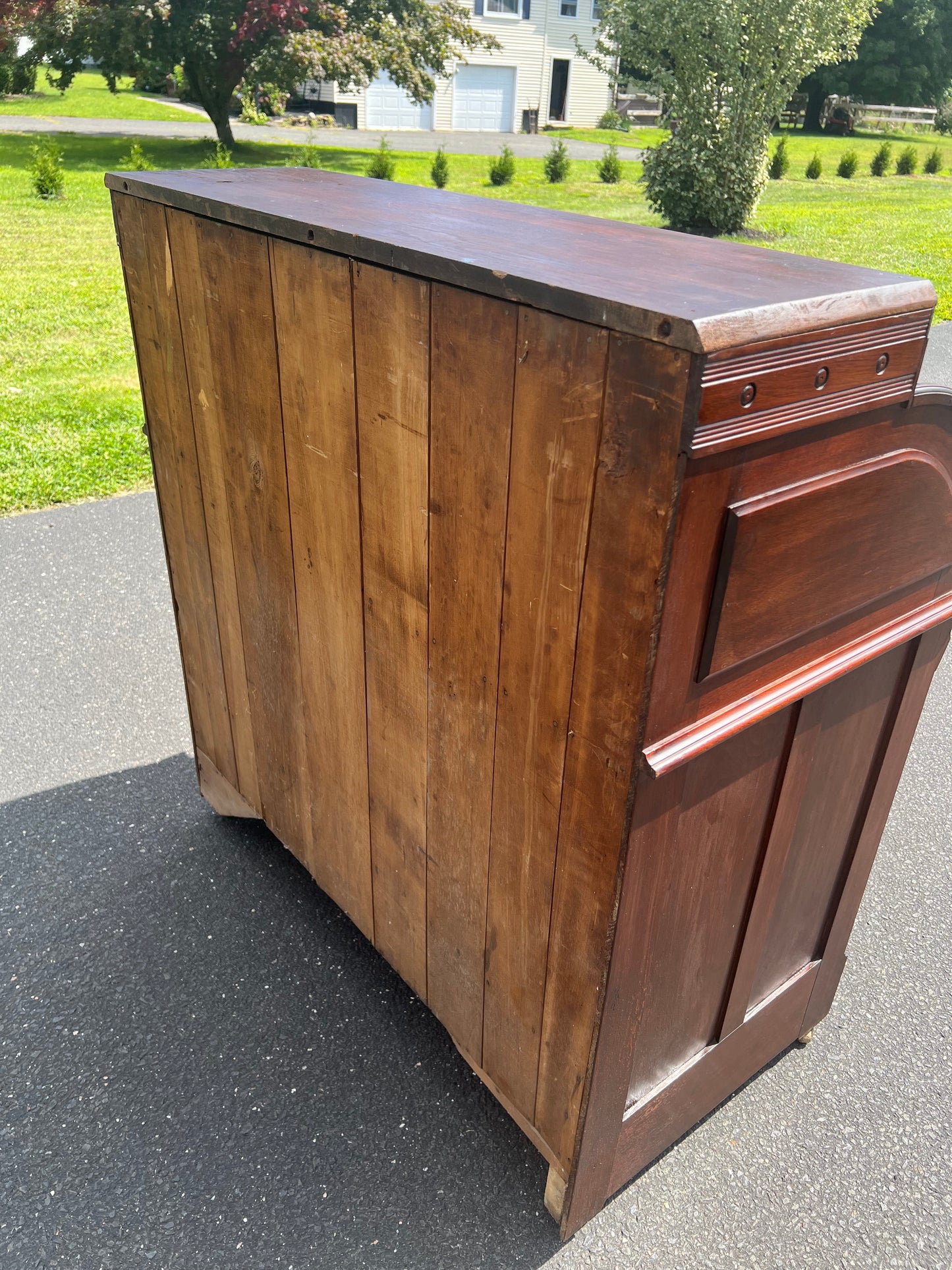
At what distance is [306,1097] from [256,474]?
1318mm

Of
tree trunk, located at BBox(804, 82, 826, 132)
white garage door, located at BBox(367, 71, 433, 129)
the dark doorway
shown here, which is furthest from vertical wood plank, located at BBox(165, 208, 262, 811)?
tree trunk, located at BBox(804, 82, 826, 132)

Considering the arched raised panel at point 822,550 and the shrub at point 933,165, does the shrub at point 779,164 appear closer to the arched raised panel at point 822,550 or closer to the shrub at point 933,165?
the shrub at point 933,165

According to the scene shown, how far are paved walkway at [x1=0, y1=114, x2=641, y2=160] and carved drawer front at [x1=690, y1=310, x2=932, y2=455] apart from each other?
2167cm

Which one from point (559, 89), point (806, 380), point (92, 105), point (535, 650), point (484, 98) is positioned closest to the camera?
point (806, 380)

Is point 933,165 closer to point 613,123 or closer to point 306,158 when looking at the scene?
point 613,123

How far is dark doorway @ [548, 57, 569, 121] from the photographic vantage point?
3212cm

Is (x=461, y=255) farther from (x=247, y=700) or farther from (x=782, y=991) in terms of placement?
(x=782, y=991)

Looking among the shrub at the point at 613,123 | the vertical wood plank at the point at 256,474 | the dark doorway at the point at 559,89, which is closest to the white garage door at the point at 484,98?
the dark doorway at the point at 559,89

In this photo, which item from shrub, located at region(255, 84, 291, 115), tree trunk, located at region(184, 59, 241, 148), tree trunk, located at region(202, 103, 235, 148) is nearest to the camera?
tree trunk, located at region(184, 59, 241, 148)

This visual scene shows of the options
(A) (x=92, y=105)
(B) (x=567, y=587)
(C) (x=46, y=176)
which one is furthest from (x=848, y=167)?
(B) (x=567, y=587)

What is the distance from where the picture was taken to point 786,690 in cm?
140

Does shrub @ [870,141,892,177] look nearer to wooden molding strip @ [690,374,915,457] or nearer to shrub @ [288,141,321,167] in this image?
shrub @ [288,141,321,167]

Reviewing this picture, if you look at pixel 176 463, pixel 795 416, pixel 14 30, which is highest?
pixel 14 30

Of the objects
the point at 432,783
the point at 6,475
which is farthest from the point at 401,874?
the point at 6,475
